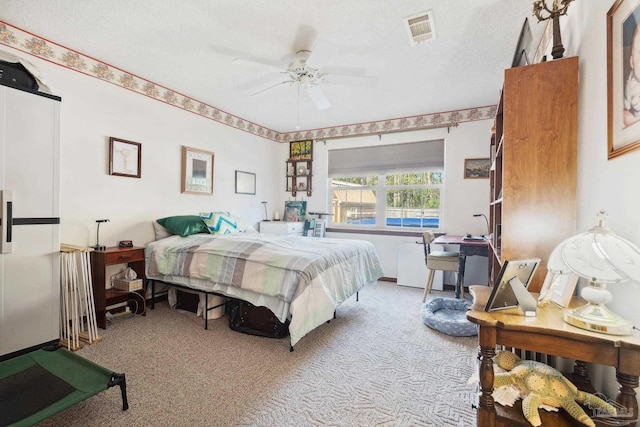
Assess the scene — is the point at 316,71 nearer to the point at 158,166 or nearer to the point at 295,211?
the point at 158,166

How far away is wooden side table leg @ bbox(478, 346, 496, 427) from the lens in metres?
1.13

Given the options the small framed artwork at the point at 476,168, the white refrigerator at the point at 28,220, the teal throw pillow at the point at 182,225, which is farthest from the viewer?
the small framed artwork at the point at 476,168

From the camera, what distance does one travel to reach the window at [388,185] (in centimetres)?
455

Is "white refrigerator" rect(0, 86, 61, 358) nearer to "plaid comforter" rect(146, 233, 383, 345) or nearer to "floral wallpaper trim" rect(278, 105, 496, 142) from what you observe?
"plaid comforter" rect(146, 233, 383, 345)

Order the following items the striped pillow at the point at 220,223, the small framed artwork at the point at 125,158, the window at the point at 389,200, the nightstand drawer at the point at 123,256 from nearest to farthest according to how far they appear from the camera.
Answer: the nightstand drawer at the point at 123,256
the small framed artwork at the point at 125,158
the striped pillow at the point at 220,223
the window at the point at 389,200

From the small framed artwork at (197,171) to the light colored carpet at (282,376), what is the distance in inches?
70.3

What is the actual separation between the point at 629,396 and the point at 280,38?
292cm

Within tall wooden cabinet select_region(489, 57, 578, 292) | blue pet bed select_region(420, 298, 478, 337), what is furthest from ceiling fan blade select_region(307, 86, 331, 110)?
blue pet bed select_region(420, 298, 478, 337)

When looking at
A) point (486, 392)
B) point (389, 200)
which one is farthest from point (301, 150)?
point (486, 392)

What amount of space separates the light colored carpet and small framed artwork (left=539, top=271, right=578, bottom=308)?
0.84 metres

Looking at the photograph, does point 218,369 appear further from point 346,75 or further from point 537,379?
point 346,75

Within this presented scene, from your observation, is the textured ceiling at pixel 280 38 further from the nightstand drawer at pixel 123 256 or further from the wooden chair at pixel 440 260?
the wooden chair at pixel 440 260

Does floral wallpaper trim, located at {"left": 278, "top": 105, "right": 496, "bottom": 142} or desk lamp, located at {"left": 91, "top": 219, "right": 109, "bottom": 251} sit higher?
floral wallpaper trim, located at {"left": 278, "top": 105, "right": 496, "bottom": 142}

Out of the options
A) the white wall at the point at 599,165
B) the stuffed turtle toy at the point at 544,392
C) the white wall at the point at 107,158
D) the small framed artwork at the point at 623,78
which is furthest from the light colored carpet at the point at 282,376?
the small framed artwork at the point at 623,78
